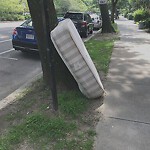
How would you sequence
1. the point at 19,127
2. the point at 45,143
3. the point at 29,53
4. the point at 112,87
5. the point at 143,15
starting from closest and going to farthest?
the point at 45,143 → the point at 19,127 → the point at 112,87 → the point at 29,53 → the point at 143,15

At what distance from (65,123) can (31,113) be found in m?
0.70

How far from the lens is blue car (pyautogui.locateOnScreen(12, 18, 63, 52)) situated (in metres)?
9.38

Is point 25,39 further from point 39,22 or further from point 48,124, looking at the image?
point 48,124

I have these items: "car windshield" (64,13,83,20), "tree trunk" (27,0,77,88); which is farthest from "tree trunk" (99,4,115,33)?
"tree trunk" (27,0,77,88)

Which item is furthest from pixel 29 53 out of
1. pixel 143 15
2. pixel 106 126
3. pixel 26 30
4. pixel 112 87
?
pixel 143 15

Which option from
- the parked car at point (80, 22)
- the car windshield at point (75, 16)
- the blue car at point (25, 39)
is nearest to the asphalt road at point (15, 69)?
the blue car at point (25, 39)

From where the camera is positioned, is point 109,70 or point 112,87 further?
point 109,70

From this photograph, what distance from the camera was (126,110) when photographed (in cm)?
471

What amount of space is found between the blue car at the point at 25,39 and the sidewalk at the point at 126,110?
9.99ft

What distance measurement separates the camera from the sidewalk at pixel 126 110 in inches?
146

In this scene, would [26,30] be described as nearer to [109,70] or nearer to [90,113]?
[109,70]

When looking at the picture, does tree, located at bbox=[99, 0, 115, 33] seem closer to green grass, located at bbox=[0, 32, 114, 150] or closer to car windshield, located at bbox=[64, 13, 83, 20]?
car windshield, located at bbox=[64, 13, 83, 20]

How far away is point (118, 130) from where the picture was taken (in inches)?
158

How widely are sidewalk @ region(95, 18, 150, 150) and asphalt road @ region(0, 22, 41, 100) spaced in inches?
86.2
